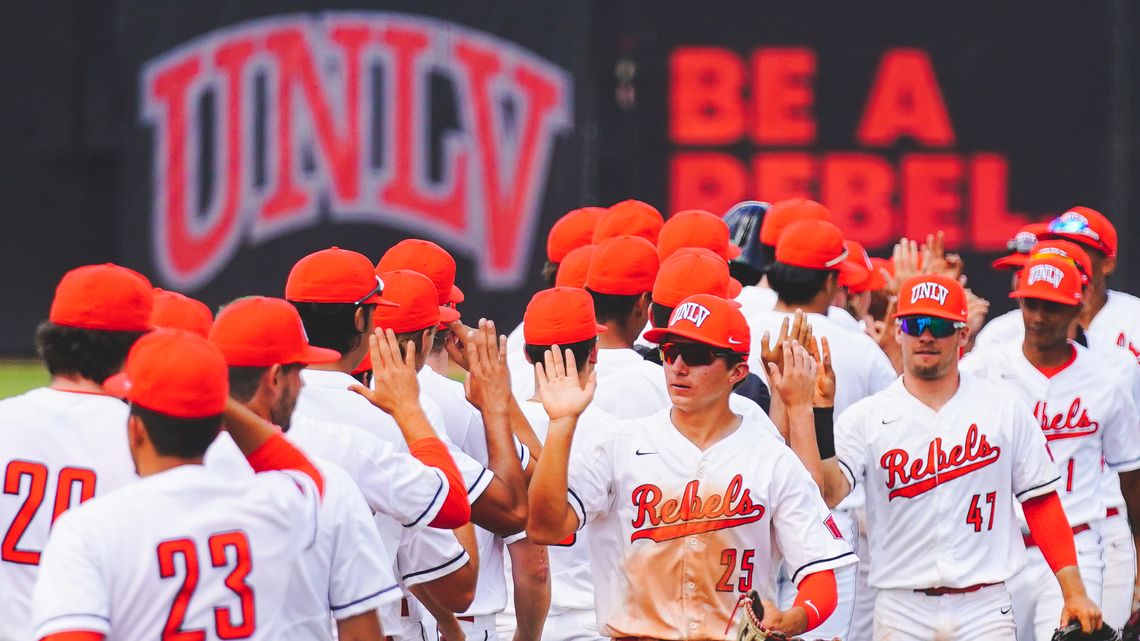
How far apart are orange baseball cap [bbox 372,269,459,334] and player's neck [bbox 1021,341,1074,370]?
2.90m

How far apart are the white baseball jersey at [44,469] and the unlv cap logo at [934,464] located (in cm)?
290

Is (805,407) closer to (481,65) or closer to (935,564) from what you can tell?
(935,564)

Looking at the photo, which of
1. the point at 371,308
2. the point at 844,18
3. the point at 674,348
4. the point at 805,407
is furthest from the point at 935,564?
the point at 844,18

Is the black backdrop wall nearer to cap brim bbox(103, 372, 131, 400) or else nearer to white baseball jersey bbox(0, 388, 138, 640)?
white baseball jersey bbox(0, 388, 138, 640)

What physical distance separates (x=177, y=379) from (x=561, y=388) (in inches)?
61.2

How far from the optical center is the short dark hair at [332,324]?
465 cm

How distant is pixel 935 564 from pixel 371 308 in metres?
2.27

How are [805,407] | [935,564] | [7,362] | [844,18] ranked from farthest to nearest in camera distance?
[7,362] → [844,18] → [935,564] → [805,407]

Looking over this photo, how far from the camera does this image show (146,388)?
3285 millimetres

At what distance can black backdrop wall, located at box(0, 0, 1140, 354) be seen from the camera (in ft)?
40.2

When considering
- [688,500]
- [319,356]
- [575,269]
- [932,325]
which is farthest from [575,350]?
[932,325]

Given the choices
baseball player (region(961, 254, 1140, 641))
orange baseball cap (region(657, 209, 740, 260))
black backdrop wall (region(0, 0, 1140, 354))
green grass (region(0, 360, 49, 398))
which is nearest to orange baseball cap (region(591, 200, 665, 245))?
orange baseball cap (region(657, 209, 740, 260))

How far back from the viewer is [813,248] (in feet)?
21.6

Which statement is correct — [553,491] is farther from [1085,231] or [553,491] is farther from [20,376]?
[20,376]
